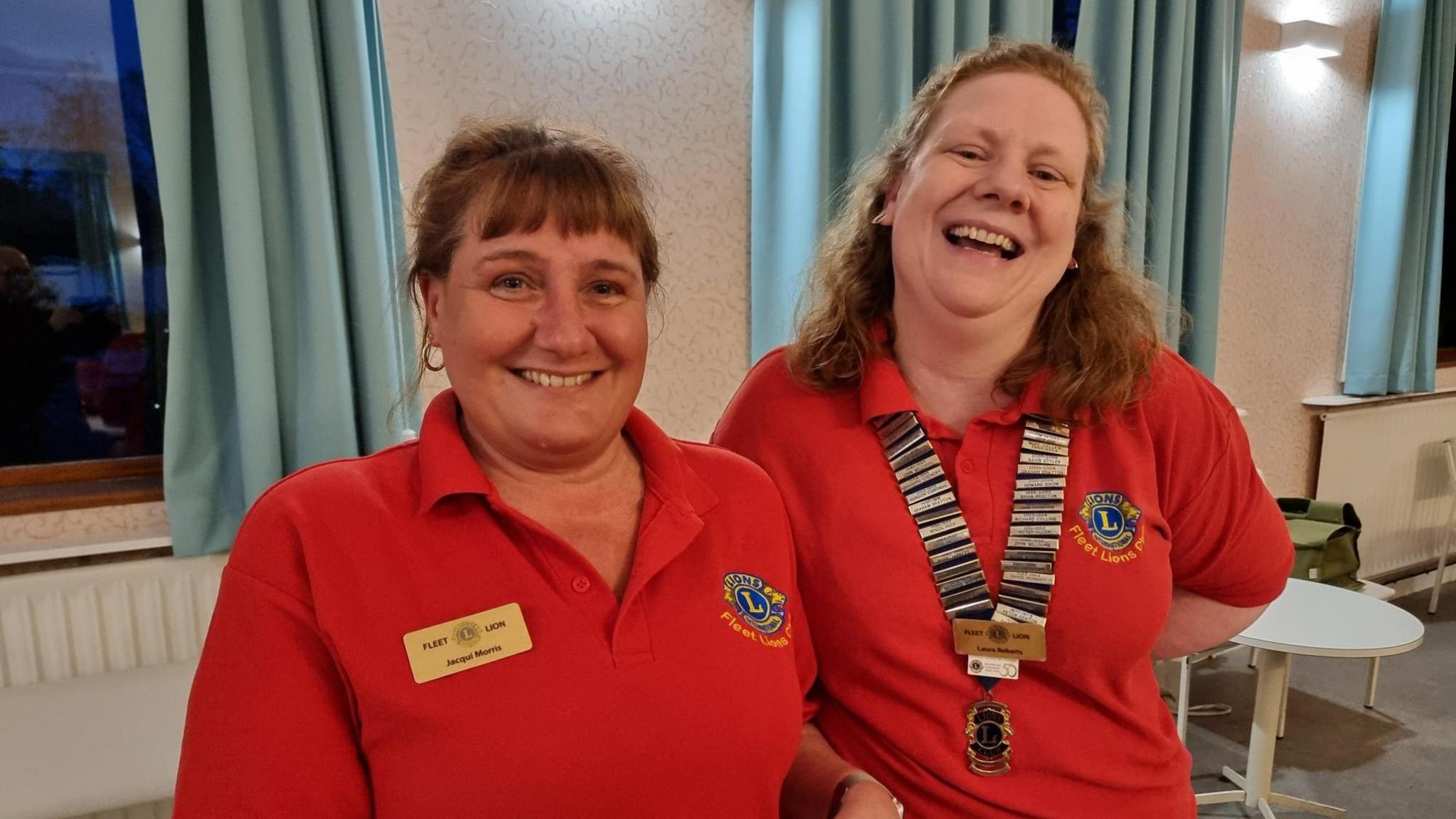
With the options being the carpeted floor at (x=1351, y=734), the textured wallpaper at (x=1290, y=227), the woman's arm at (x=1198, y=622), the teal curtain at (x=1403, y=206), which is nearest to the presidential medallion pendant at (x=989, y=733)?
the woman's arm at (x=1198, y=622)

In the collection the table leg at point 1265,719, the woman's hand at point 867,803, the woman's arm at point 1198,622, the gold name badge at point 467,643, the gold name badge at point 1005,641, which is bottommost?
the table leg at point 1265,719

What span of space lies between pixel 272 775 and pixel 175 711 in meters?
1.09

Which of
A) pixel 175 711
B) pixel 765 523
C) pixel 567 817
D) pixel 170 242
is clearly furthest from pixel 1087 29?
pixel 175 711

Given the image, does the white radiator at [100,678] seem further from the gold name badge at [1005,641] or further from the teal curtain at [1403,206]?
the teal curtain at [1403,206]

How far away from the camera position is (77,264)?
1913 millimetres

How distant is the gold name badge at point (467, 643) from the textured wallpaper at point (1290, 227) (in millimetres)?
Answer: 3654

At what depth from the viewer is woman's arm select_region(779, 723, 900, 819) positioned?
1038 mm

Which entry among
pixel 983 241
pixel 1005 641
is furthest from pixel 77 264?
pixel 1005 641

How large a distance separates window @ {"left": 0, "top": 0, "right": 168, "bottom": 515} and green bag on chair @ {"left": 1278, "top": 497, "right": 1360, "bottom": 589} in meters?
3.52

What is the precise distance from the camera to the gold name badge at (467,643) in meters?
0.85

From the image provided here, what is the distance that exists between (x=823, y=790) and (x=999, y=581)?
36 cm

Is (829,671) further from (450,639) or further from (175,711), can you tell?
(175,711)

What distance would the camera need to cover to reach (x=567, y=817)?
0.87 metres

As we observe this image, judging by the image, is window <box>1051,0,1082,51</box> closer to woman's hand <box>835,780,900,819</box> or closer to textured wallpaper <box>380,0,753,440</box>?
textured wallpaper <box>380,0,753,440</box>
